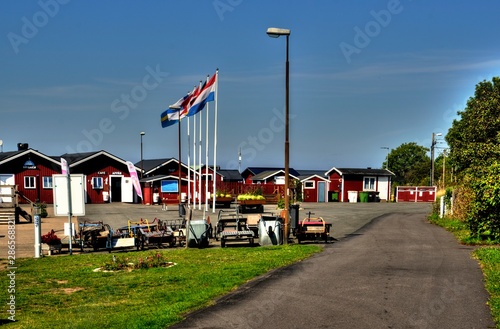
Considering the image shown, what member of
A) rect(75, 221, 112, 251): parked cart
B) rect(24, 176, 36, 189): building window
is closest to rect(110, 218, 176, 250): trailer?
rect(75, 221, 112, 251): parked cart

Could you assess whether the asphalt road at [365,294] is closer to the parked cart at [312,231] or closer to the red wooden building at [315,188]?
the parked cart at [312,231]

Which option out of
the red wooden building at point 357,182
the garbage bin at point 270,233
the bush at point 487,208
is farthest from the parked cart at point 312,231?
the red wooden building at point 357,182

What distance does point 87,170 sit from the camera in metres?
52.3

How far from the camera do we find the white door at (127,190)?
53812 mm

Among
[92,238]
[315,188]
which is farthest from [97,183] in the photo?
[92,238]

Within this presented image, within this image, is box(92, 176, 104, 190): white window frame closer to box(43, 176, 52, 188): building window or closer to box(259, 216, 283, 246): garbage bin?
box(43, 176, 52, 188): building window

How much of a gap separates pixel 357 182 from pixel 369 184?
1.69 metres

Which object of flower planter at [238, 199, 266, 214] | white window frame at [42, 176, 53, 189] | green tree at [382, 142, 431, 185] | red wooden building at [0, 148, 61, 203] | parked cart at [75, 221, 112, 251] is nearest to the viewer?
parked cart at [75, 221, 112, 251]

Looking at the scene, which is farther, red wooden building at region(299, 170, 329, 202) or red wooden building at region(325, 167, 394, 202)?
red wooden building at region(325, 167, 394, 202)

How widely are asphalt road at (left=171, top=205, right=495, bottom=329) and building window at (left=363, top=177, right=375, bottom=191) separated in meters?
43.4

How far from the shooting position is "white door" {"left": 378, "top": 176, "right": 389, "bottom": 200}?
59.4 m

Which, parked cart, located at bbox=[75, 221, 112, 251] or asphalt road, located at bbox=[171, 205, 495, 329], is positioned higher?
asphalt road, located at bbox=[171, 205, 495, 329]

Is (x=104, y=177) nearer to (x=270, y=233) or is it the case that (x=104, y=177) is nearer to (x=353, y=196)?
(x=353, y=196)

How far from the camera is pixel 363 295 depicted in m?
10.1
